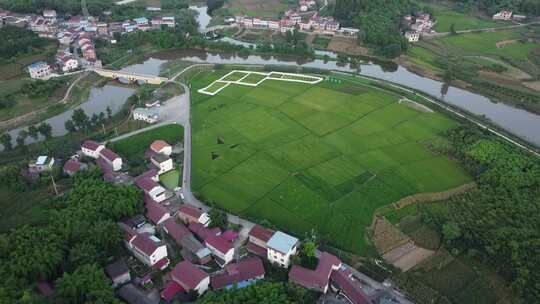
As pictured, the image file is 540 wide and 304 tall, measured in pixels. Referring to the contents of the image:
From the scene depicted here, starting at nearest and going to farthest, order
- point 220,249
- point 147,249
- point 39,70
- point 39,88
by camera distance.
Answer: point 147,249 → point 220,249 → point 39,88 → point 39,70

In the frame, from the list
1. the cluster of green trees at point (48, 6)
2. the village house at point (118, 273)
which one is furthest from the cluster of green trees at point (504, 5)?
the village house at point (118, 273)

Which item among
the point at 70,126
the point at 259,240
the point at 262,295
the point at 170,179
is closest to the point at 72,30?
the point at 70,126

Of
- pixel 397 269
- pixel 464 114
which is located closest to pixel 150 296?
pixel 397 269

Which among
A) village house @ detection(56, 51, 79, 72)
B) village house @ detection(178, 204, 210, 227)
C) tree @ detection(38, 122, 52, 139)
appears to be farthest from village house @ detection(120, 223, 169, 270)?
village house @ detection(56, 51, 79, 72)

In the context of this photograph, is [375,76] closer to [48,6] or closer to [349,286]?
[349,286]

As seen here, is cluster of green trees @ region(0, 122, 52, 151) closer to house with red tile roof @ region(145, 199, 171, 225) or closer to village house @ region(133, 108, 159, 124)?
village house @ region(133, 108, 159, 124)

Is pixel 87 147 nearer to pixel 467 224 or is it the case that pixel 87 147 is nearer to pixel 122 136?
pixel 122 136
